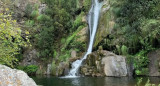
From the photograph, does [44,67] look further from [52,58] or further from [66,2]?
[66,2]

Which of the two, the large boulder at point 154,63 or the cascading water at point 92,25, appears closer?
the large boulder at point 154,63

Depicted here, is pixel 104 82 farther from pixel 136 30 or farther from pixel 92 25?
pixel 92 25

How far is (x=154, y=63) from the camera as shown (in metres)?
14.2

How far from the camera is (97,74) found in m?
15.2

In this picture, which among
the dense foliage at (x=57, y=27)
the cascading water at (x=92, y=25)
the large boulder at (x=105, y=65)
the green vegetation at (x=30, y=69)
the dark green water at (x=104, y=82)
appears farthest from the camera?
the green vegetation at (x=30, y=69)

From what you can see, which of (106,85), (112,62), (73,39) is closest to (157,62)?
(112,62)

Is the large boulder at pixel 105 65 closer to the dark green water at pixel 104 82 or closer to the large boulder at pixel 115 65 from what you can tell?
the large boulder at pixel 115 65

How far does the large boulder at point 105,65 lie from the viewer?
1477cm

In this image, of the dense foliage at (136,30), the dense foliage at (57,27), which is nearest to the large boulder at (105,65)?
the dense foliage at (136,30)

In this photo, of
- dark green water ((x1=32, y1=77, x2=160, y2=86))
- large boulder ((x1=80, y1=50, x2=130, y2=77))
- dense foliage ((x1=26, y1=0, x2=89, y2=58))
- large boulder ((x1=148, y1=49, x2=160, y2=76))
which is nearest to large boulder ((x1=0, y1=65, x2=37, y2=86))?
dark green water ((x1=32, y1=77, x2=160, y2=86))

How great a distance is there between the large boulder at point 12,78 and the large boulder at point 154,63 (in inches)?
505

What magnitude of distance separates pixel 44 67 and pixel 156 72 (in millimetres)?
13330

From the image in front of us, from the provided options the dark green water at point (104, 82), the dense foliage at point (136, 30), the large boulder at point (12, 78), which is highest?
the dense foliage at point (136, 30)

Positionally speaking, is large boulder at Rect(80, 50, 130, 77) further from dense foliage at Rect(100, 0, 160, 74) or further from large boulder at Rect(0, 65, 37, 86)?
large boulder at Rect(0, 65, 37, 86)
